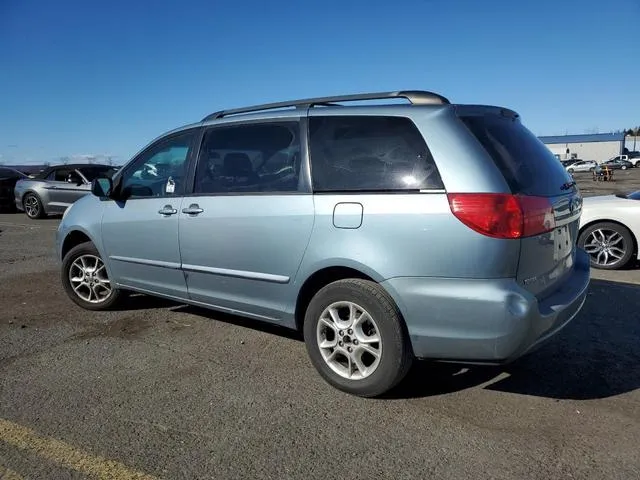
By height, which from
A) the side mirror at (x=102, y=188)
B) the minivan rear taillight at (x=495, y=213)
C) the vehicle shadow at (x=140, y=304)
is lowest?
the vehicle shadow at (x=140, y=304)

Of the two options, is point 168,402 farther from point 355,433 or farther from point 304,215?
point 304,215

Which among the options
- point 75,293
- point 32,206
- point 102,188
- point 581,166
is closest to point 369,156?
point 102,188

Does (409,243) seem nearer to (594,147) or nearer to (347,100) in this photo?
(347,100)

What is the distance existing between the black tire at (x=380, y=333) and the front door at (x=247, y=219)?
40cm

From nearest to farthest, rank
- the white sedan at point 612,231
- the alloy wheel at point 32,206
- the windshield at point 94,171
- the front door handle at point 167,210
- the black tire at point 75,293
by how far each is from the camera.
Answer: the front door handle at point 167,210
the black tire at point 75,293
the white sedan at point 612,231
the windshield at point 94,171
the alloy wheel at point 32,206

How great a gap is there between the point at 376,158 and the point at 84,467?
2.30m

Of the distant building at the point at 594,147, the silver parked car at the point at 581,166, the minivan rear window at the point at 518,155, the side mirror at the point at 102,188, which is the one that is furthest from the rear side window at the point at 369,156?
the distant building at the point at 594,147

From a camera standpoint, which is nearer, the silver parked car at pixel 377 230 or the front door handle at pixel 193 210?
the silver parked car at pixel 377 230

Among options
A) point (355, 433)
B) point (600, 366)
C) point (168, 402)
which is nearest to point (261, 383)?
point (168, 402)

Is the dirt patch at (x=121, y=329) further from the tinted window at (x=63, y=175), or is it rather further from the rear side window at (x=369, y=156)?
the tinted window at (x=63, y=175)

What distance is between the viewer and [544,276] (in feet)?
10.2

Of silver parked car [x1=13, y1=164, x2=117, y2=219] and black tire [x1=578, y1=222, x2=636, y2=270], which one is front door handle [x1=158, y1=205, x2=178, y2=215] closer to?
black tire [x1=578, y1=222, x2=636, y2=270]

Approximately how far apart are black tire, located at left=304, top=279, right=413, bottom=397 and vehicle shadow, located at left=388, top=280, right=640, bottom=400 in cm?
21

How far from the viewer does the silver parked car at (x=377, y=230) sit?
9.53 ft
